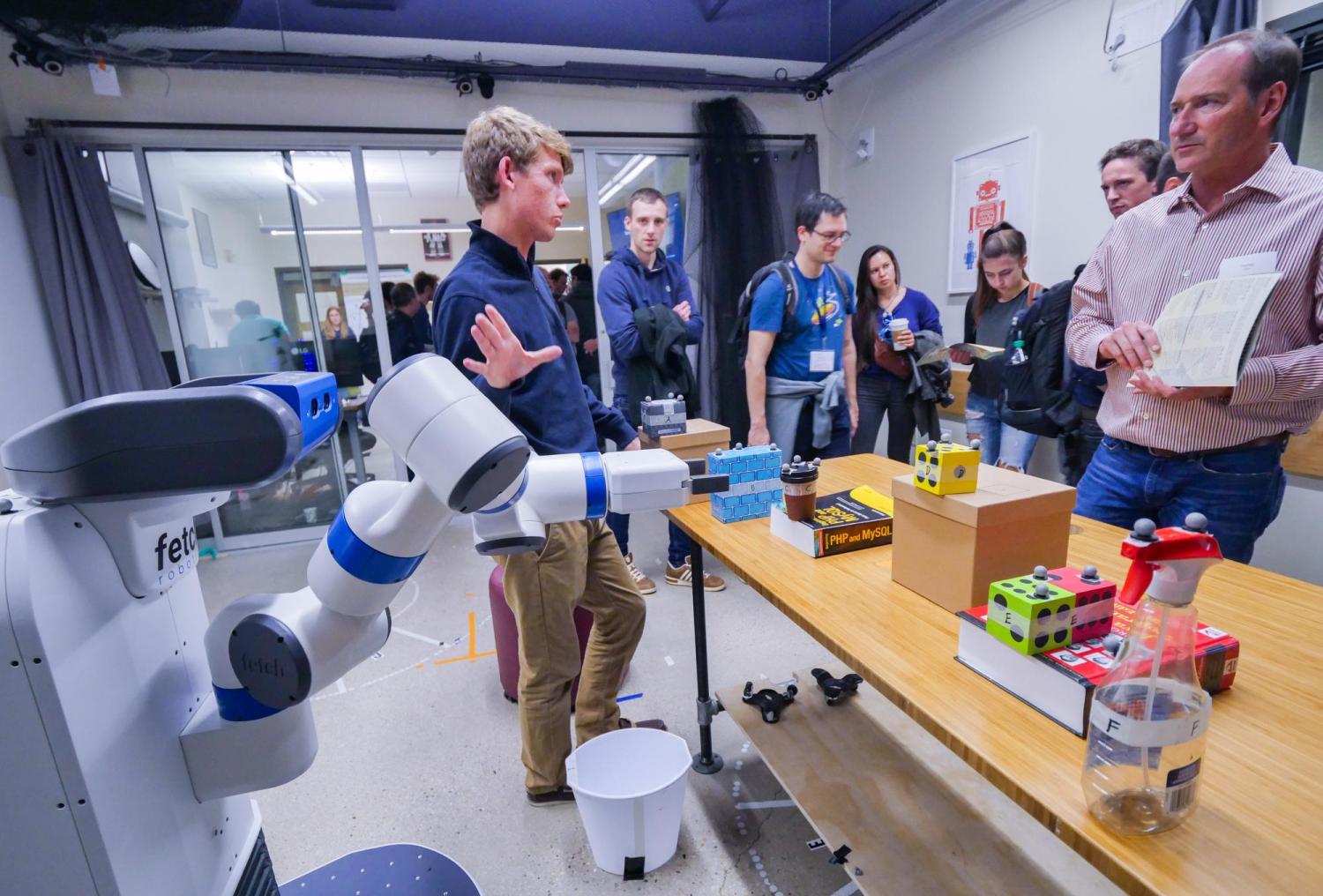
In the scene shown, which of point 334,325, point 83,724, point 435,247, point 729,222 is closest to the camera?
point 83,724

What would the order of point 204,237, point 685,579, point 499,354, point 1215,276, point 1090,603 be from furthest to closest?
point 204,237
point 685,579
point 1215,276
point 499,354
point 1090,603

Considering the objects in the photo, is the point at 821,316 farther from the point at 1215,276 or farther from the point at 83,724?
the point at 83,724

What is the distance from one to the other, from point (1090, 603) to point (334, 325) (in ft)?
12.9

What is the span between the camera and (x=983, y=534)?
2.99 ft

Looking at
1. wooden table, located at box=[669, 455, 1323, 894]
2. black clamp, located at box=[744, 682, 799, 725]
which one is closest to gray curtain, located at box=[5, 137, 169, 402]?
black clamp, located at box=[744, 682, 799, 725]

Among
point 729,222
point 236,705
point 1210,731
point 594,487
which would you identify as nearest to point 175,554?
point 236,705

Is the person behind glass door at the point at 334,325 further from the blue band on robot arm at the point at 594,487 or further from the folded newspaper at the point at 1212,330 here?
the folded newspaper at the point at 1212,330

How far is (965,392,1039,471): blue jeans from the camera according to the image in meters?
2.79

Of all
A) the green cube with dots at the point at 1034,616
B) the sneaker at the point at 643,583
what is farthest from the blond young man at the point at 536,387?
the sneaker at the point at 643,583

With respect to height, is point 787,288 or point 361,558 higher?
point 787,288

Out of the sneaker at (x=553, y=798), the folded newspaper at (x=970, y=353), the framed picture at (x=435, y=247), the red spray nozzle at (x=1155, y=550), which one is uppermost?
the framed picture at (x=435, y=247)

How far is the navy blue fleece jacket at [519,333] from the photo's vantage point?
4.01ft

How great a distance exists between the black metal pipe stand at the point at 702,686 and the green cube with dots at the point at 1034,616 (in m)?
0.92

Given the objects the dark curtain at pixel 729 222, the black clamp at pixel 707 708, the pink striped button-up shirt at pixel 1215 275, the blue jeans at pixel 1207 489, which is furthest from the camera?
the dark curtain at pixel 729 222
